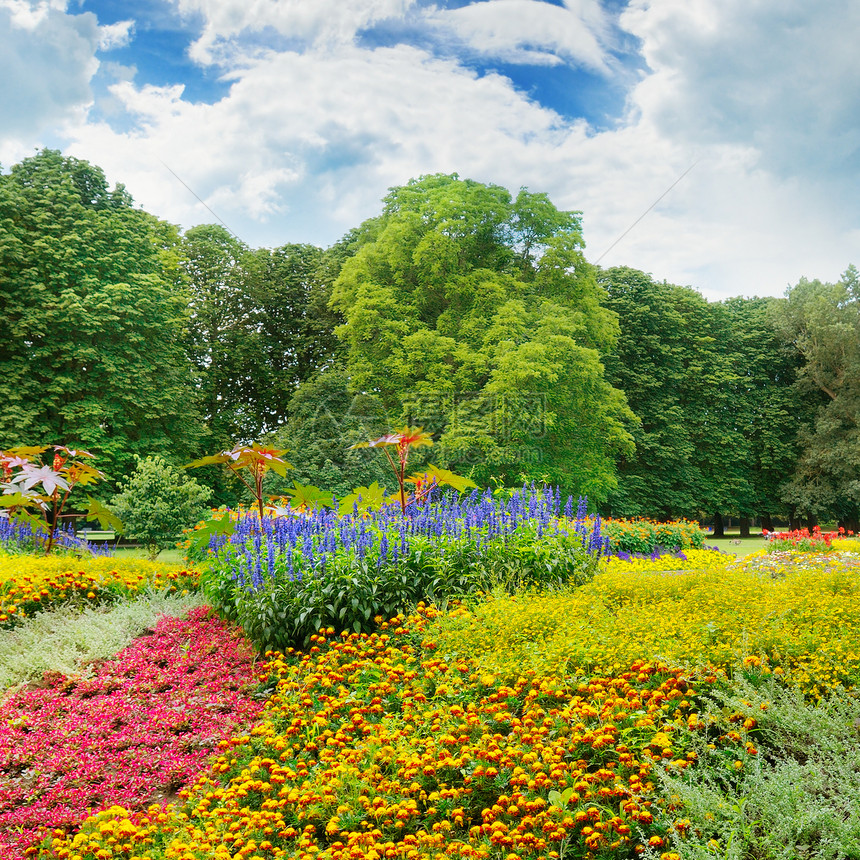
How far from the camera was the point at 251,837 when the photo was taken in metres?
2.88

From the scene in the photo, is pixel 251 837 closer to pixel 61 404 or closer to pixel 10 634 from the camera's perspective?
pixel 10 634

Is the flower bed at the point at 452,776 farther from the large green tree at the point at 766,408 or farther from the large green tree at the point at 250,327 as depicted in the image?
the large green tree at the point at 766,408

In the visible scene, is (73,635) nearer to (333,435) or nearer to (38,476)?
(38,476)

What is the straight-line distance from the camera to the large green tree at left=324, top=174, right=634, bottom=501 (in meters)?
15.4

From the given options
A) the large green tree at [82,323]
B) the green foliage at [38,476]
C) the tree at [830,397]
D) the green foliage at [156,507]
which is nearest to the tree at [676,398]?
the tree at [830,397]

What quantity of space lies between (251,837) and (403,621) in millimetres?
2290

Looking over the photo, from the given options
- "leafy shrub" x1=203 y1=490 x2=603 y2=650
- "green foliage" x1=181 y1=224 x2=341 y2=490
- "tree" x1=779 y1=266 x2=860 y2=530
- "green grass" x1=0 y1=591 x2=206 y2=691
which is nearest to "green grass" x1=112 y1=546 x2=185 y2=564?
"green grass" x1=0 y1=591 x2=206 y2=691

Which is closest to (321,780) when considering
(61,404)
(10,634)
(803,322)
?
(10,634)

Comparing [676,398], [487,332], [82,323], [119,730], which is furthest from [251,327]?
[119,730]

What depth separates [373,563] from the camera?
5.47 m

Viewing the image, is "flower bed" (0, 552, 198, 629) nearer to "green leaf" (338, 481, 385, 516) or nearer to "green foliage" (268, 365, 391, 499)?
"green leaf" (338, 481, 385, 516)

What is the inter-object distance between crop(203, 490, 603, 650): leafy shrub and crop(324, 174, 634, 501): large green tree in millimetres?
8236

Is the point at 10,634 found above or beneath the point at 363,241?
beneath

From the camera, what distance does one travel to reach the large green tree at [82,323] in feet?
52.7
